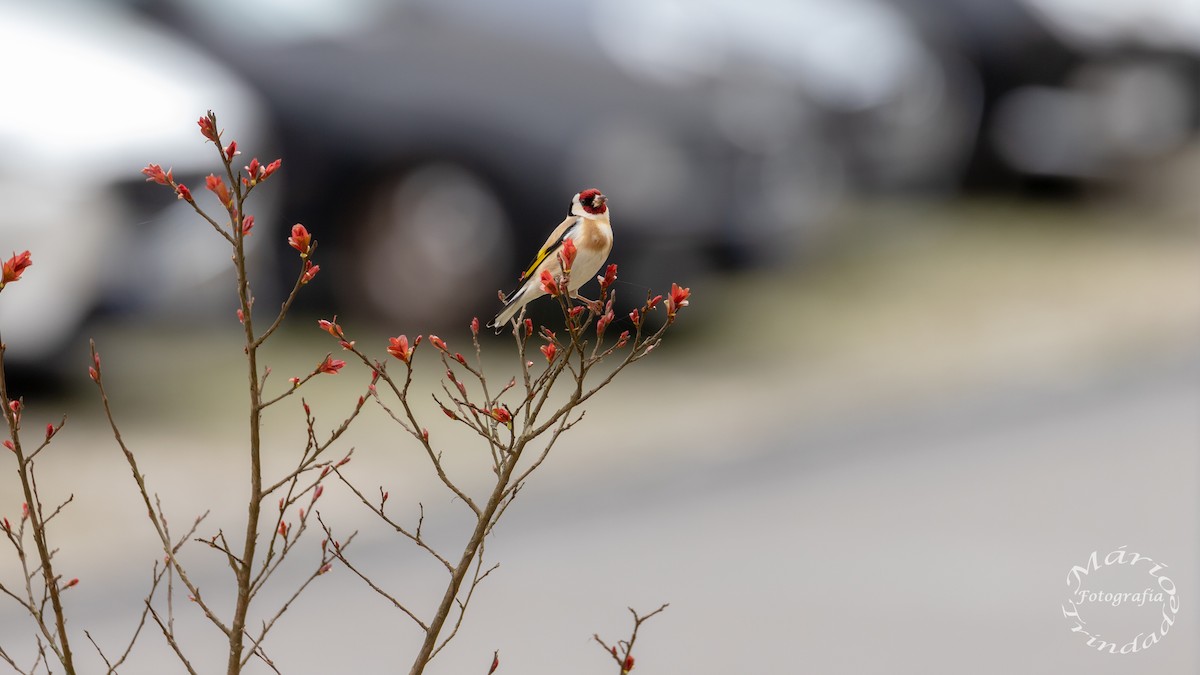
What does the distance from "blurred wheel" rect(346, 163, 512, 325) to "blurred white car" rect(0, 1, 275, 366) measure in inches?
20.7

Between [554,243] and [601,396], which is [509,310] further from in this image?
[601,396]

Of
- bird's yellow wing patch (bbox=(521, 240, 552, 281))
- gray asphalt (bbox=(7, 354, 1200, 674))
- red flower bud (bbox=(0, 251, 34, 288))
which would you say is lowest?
bird's yellow wing patch (bbox=(521, 240, 552, 281))

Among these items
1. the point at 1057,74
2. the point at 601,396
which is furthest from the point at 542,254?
the point at 1057,74

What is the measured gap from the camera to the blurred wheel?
588 cm

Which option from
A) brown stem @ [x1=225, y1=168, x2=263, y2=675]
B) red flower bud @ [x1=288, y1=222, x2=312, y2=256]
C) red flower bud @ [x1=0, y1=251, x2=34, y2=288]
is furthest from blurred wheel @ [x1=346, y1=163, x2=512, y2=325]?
red flower bud @ [x1=288, y1=222, x2=312, y2=256]

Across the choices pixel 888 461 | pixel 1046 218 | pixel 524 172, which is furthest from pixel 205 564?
pixel 1046 218

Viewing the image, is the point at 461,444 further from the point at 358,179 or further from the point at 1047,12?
the point at 1047,12

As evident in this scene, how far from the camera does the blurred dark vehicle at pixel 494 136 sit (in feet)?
19.9

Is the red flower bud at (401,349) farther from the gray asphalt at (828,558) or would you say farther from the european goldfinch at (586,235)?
the gray asphalt at (828,558)

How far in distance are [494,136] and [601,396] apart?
1.70 metres

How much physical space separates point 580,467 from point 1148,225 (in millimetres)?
6880

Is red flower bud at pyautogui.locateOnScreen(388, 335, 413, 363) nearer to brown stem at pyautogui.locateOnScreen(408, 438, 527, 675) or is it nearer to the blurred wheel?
brown stem at pyautogui.locateOnScreen(408, 438, 527, 675)

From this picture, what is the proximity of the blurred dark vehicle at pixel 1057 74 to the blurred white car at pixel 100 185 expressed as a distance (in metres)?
5.91

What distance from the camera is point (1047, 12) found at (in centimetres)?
1104
